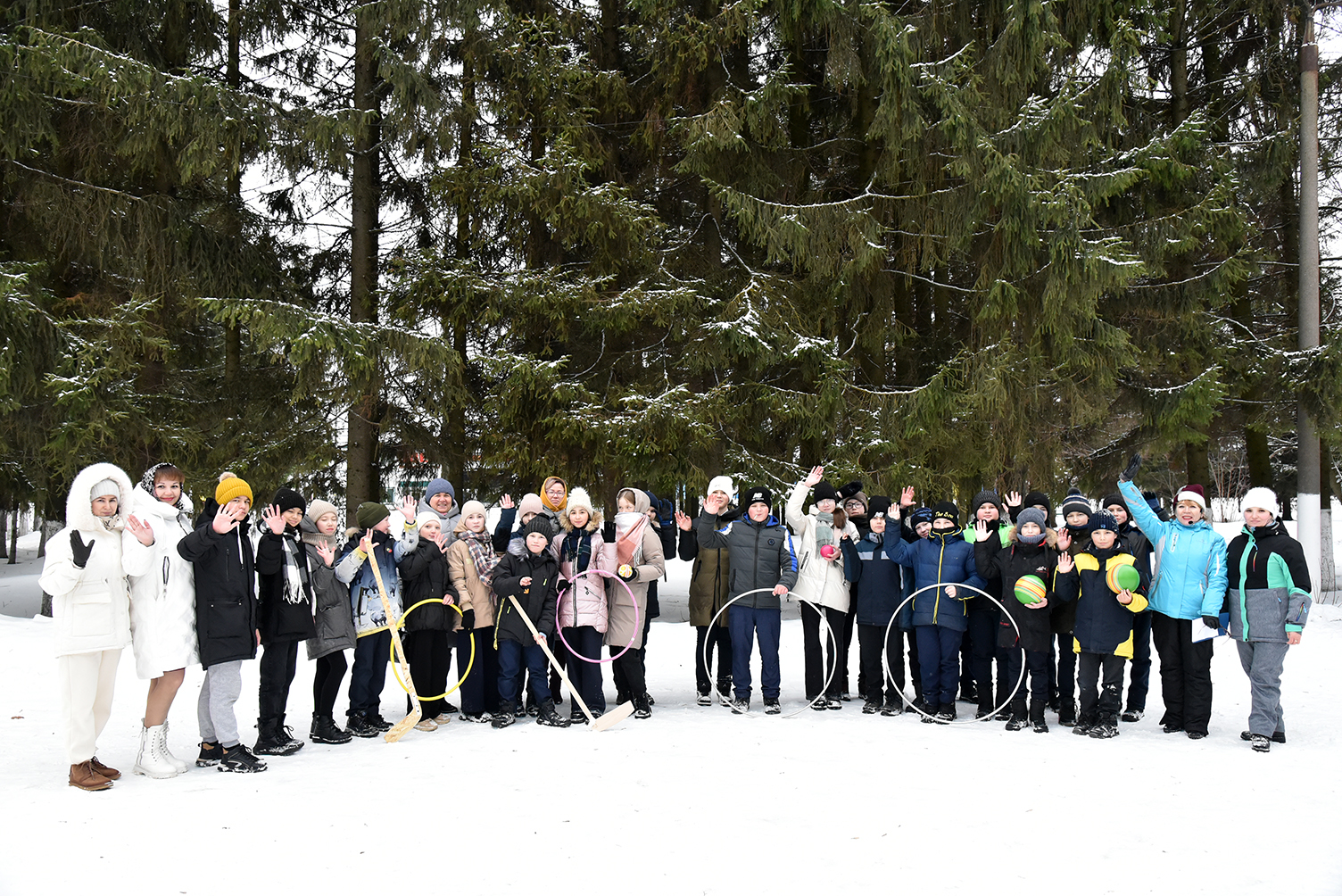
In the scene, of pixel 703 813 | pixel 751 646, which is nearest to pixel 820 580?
pixel 751 646

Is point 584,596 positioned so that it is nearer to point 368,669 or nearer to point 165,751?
point 368,669

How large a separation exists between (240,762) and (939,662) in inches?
197

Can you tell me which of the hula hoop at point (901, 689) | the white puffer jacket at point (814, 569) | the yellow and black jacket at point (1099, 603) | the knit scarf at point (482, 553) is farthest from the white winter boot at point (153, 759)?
the yellow and black jacket at point (1099, 603)

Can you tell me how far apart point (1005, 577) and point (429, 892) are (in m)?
4.80

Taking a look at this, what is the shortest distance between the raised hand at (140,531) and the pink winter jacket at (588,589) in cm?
274

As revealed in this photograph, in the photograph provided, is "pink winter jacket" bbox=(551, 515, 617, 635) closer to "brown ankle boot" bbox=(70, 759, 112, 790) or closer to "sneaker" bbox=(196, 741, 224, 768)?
"sneaker" bbox=(196, 741, 224, 768)

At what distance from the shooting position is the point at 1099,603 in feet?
21.4

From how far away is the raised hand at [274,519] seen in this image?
5.76 meters

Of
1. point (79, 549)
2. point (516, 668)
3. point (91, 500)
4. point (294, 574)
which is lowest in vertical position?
point (516, 668)

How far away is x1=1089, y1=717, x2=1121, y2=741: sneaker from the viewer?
640cm

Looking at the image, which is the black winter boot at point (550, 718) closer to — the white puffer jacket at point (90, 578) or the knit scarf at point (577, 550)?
the knit scarf at point (577, 550)

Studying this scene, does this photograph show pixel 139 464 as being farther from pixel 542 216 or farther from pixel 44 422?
pixel 542 216

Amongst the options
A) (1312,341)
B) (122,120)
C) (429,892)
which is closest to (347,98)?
(122,120)

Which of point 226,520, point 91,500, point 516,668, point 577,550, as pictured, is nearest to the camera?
point 91,500
